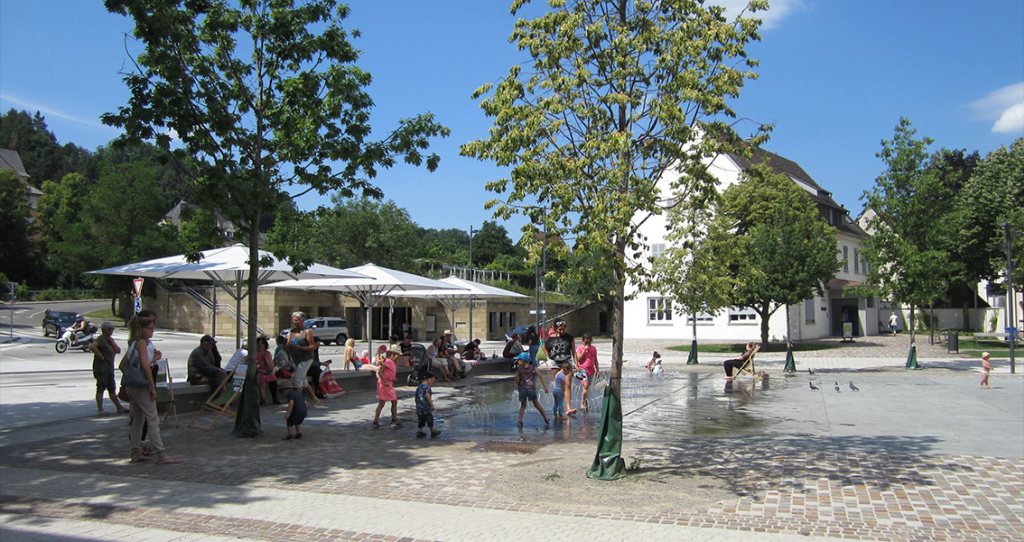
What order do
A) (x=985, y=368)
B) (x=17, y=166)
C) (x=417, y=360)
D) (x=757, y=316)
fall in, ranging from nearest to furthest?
(x=985, y=368) < (x=417, y=360) < (x=757, y=316) < (x=17, y=166)

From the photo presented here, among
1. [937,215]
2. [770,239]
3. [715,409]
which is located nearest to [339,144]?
[715,409]

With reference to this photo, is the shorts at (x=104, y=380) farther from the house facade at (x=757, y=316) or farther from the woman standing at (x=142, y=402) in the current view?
the house facade at (x=757, y=316)

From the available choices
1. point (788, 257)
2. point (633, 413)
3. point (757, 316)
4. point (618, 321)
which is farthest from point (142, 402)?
point (757, 316)

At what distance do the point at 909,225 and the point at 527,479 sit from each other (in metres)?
21.8

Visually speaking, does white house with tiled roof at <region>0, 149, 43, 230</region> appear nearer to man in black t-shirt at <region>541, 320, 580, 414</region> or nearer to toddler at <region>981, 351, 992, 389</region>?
man in black t-shirt at <region>541, 320, 580, 414</region>

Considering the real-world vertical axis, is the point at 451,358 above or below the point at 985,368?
above

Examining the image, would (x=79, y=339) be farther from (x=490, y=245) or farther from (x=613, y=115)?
(x=490, y=245)

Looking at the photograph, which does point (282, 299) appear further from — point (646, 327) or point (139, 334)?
point (139, 334)

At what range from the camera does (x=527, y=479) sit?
299 inches

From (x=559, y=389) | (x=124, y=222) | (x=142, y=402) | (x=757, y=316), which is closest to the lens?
(x=142, y=402)

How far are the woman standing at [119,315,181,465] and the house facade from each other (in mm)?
31680

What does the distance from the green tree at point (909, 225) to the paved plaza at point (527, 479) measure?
38.2 ft

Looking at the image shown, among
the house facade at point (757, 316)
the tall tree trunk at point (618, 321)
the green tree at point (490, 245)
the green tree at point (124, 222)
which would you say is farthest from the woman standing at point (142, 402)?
the green tree at point (490, 245)

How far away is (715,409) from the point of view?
14.1 metres
